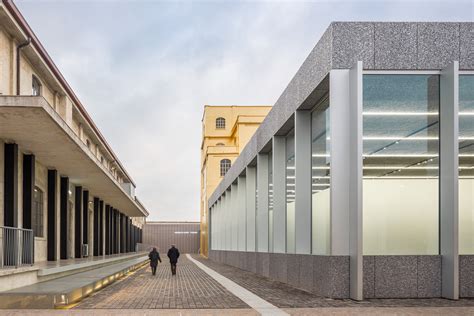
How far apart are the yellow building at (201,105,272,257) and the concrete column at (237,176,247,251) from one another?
24.0 metres

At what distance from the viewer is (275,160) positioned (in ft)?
68.1

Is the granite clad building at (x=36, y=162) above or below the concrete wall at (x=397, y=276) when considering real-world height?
above

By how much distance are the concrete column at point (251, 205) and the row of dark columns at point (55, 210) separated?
792cm

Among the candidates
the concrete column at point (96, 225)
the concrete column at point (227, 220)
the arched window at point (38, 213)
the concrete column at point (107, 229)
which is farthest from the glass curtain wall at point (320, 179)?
the concrete column at point (107, 229)

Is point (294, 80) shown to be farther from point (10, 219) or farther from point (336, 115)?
point (10, 219)

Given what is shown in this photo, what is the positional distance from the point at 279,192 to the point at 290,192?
122 centimetres

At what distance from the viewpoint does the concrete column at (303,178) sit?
55.7ft

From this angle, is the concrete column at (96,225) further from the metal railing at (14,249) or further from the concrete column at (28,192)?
the metal railing at (14,249)

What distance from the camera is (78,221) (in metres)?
30.3

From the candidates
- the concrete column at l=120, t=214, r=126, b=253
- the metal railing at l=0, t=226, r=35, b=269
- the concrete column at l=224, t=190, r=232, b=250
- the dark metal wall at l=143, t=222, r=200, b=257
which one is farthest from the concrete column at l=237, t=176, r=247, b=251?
the dark metal wall at l=143, t=222, r=200, b=257

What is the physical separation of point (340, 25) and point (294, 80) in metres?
3.87

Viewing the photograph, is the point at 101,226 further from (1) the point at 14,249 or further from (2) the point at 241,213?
(1) the point at 14,249

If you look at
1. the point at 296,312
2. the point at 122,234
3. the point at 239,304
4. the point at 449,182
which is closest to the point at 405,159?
the point at 449,182

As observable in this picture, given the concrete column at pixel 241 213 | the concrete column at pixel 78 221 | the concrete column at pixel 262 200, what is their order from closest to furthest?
the concrete column at pixel 262 200, the concrete column at pixel 78 221, the concrete column at pixel 241 213
